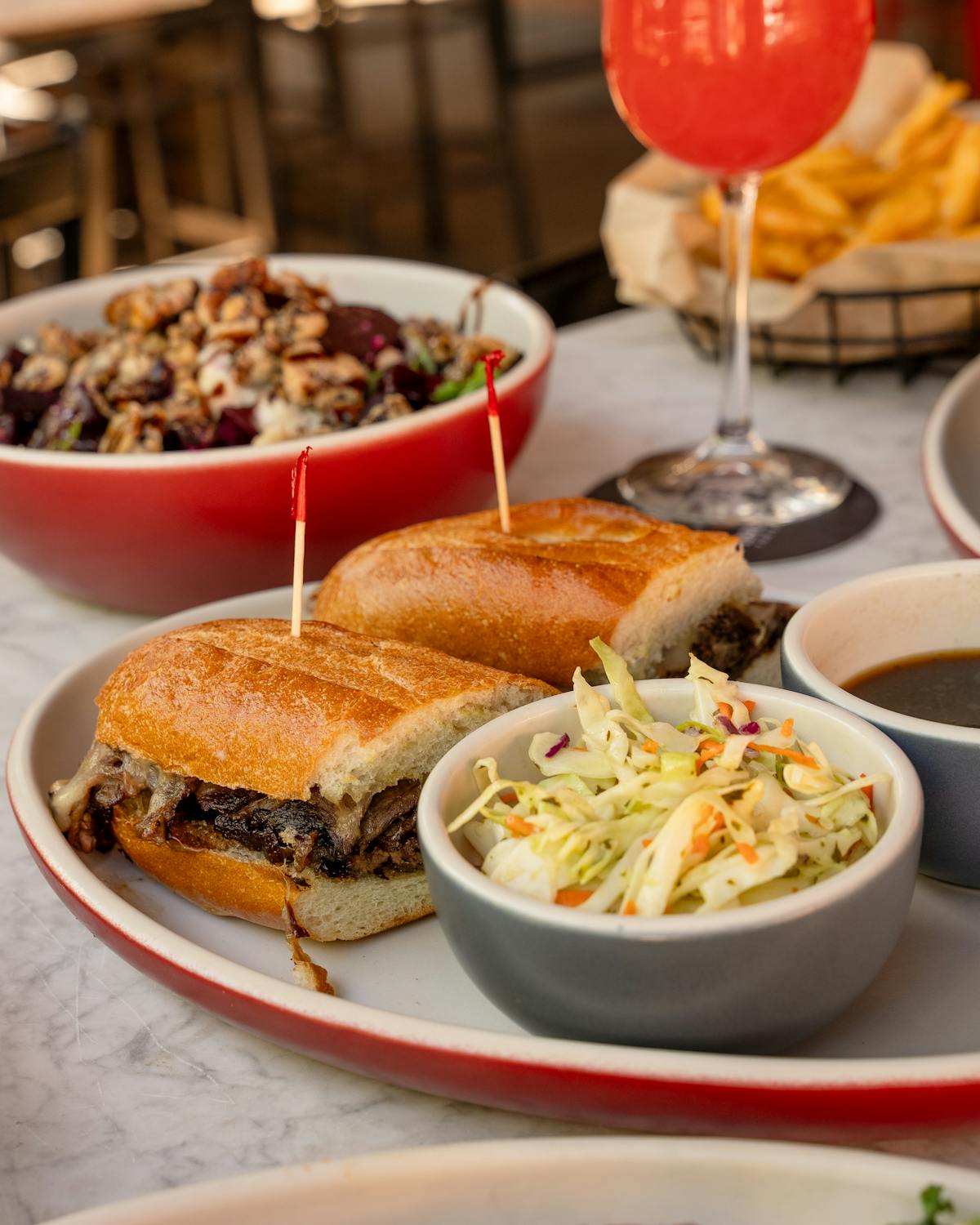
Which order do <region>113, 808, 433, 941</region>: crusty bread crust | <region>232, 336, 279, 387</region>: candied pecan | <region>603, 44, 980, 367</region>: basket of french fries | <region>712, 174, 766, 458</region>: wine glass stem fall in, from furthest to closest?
1. <region>603, 44, 980, 367</region>: basket of french fries
2. <region>712, 174, 766, 458</region>: wine glass stem
3. <region>232, 336, 279, 387</region>: candied pecan
4. <region>113, 808, 433, 941</region>: crusty bread crust

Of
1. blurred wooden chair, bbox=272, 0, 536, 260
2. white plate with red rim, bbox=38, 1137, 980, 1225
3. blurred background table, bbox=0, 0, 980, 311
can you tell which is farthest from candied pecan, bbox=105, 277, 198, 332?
blurred wooden chair, bbox=272, 0, 536, 260

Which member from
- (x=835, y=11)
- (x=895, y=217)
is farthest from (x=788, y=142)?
(x=895, y=217)

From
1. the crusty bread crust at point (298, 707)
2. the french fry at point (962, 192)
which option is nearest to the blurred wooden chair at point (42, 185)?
the french fry at point (962, 192)

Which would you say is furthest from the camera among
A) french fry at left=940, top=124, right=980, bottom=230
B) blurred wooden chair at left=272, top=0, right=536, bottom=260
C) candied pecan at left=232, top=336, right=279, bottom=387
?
blurred wooden chair at left=272, top=0, right=536, bottom=260

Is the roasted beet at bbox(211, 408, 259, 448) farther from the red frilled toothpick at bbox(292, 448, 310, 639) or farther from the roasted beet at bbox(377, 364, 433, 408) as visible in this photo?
the red frilled toothpick at bbox(292, 448, 310, 639)

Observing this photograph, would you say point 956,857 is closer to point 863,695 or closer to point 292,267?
point 863,695
